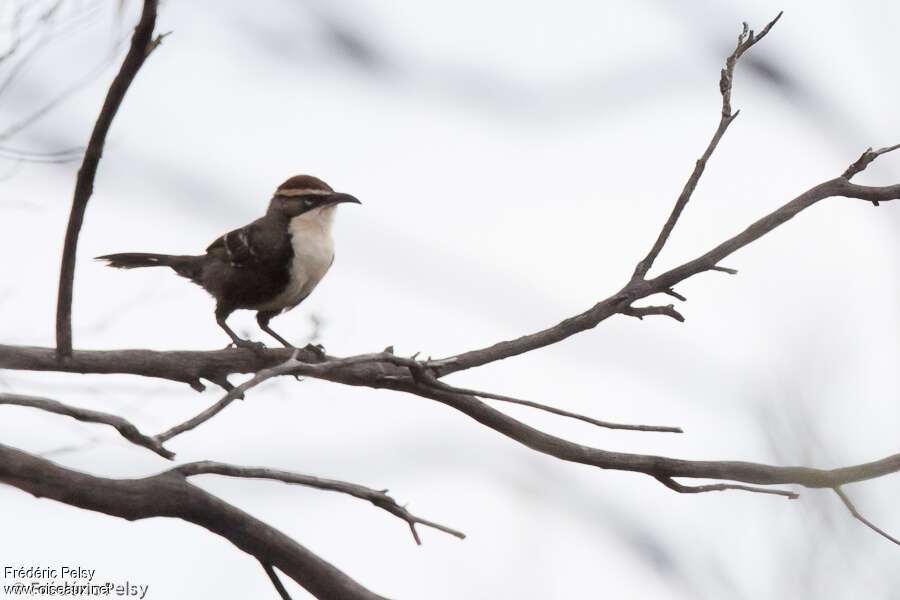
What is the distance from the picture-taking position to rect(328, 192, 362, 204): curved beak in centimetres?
675

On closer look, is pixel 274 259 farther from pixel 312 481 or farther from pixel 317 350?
pixel 312 481

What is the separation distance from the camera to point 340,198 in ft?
22.3

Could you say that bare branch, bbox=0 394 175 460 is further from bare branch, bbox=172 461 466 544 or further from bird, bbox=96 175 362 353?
bird, bbox=96 175 362 353

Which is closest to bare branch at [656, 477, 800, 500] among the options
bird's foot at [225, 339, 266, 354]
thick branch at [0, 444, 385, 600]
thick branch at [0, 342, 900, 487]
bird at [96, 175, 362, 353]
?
thick branch at [0, 342, 900, 487]

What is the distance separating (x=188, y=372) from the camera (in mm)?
4133

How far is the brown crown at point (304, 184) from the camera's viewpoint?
6.85 m

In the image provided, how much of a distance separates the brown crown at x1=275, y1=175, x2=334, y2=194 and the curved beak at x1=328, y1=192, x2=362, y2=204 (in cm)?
7

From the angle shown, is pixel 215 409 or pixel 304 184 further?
pixel 304 184

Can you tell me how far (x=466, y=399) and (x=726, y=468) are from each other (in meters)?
0.93

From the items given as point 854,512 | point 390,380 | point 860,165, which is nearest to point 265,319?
point 390,380

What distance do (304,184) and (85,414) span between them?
414 cm

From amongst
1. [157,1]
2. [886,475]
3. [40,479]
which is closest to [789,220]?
[886,475]

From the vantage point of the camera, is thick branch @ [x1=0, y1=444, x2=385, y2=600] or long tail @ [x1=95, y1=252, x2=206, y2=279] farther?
long tail @ [x1=95, y1=252, x2=206, y2=279]

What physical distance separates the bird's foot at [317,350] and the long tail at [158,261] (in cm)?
132
